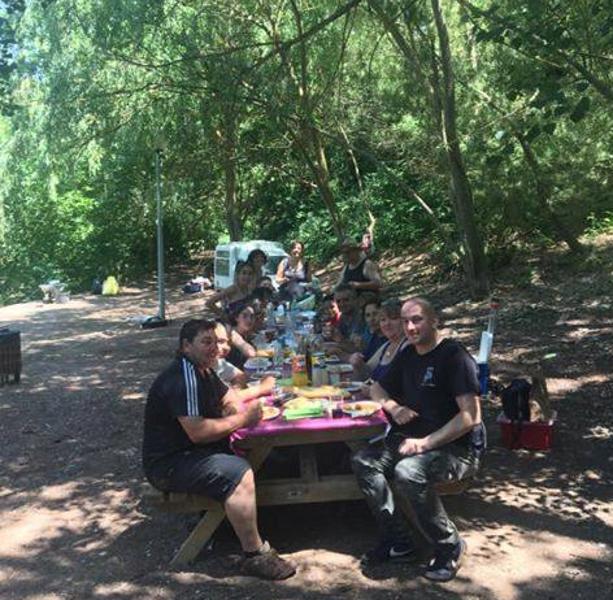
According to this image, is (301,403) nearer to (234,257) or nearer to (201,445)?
(201,445)

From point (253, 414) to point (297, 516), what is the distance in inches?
42.0

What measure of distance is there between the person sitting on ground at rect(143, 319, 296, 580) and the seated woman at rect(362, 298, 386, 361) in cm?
165

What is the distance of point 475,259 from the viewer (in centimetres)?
1280

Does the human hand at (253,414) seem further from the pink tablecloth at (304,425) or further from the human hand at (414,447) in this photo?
the human hand at (414,447)

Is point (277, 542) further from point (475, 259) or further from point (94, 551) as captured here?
point (475, 259)

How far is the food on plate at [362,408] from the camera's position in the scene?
417 cm

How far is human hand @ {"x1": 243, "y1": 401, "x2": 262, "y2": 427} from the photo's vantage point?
3.94m

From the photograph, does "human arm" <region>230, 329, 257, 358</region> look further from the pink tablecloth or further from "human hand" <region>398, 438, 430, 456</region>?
"human hand" <region>398, 438, 430, 456</region>

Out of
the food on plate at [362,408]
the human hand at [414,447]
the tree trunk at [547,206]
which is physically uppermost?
the tree trunk at [547,206]

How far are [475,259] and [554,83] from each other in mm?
7728

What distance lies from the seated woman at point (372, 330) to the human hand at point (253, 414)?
149 centimetres

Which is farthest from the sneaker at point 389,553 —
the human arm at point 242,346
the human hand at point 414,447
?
the human arm at point 242,346

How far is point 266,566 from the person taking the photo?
3.77 m

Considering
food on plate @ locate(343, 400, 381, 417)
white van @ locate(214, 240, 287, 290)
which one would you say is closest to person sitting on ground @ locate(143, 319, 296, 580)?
food on plate @ locate(343, 400, 381, 417)
